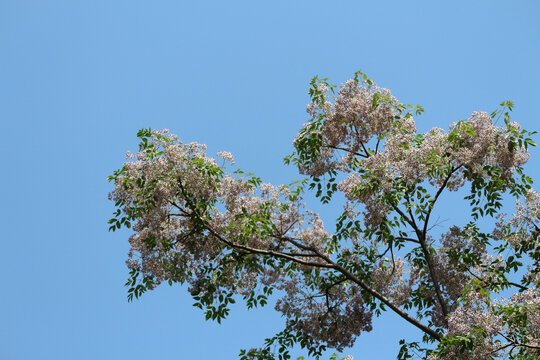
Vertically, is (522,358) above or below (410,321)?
below

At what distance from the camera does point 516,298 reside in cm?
868

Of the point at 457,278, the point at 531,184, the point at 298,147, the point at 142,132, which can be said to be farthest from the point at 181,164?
the point at 531,184

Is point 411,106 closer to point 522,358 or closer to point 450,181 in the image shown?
point 450,181

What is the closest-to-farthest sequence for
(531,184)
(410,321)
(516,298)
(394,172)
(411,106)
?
(516,298) < (394,172) < (410,321) < (531,184) < (411,106)

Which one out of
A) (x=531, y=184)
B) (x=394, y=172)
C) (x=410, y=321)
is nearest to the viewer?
(x=394, y=172)

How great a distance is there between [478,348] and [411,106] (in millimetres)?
5305

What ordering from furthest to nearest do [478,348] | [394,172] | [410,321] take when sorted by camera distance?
[410,321] → [394,172] → [478,348]

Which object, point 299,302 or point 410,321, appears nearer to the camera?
point 410,321

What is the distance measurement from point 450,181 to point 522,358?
3.63m

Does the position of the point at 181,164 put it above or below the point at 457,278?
above

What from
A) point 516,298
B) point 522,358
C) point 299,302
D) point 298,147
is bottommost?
point 522,358

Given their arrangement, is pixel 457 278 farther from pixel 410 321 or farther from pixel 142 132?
pixel 142 132

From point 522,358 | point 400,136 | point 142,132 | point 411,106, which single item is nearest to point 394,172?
point 400,136

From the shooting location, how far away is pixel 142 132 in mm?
9555
